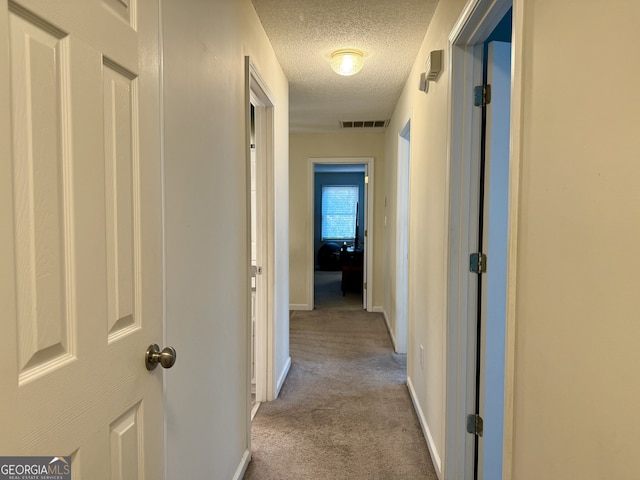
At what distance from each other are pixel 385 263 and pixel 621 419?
4.35m

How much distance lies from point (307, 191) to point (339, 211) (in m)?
4.99

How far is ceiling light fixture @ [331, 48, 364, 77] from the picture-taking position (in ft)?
8.54

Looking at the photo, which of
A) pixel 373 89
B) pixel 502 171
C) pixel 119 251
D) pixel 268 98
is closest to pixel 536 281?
pixel 502 171

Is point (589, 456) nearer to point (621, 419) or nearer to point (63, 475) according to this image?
point (621, 419)

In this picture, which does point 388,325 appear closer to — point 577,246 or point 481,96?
point 481,96

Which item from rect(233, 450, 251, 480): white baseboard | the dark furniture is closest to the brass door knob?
rect(233, 450, 251, 480): white baseboard

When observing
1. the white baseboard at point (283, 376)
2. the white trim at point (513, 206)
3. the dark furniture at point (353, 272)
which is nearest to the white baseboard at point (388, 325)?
the white baseboard at point (283, 376)

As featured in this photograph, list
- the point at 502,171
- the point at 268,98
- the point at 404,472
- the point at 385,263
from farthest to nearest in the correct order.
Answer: the point at 385,263, the point at 268,98, the point at 404,472, the point at 502,171

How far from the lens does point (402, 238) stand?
12.7ft

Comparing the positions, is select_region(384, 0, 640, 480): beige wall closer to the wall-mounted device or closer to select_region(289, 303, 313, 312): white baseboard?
the wall-mounted device

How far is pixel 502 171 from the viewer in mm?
1686

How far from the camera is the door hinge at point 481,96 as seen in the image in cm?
171

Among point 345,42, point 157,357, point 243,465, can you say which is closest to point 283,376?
point 243,465

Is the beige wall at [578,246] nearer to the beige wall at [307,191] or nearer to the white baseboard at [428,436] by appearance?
the white baseboard at [428,436]
